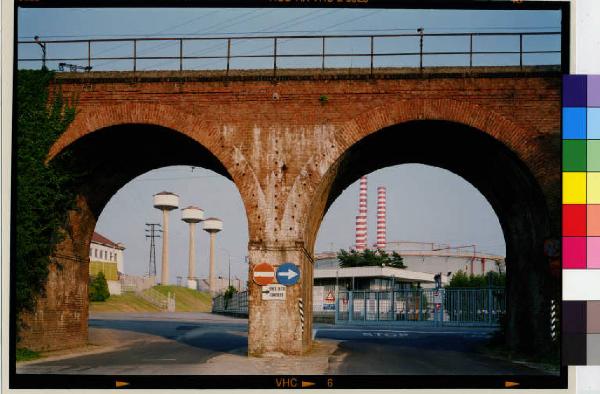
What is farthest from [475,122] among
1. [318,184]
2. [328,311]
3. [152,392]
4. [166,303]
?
[166,303]

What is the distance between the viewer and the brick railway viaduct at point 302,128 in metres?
22.3

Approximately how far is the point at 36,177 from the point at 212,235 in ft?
291

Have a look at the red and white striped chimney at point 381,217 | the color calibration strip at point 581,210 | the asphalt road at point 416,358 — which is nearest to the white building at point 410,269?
the red and white striped chimney at point 381,217

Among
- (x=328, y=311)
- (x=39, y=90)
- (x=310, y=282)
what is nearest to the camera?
(x=39, y=90)

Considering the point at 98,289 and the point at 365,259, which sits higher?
the point at 365,259

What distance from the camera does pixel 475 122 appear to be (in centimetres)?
2234

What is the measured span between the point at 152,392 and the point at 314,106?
10109 millimetres

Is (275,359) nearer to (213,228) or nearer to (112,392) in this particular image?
(112,392)

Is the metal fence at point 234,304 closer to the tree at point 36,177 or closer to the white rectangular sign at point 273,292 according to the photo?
the tree at point 36,177

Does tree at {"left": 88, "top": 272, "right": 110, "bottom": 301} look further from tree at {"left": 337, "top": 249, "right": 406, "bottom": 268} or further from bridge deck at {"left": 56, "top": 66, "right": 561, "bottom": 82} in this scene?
bridge deck at {"left": 56, "top": 66, "right": 561, "bottom": 82}

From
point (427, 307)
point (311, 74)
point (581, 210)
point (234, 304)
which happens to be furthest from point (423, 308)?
point (581, 210)

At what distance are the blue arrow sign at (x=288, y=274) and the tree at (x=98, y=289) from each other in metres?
54.0

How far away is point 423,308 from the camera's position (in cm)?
5206

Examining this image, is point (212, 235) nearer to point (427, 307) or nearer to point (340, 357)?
point (427, 307)
